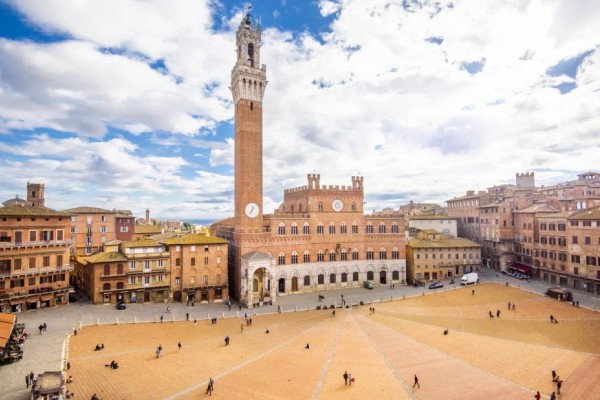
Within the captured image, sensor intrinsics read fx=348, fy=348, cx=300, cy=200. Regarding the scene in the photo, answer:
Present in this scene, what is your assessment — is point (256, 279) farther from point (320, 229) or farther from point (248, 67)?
point (248, 67)

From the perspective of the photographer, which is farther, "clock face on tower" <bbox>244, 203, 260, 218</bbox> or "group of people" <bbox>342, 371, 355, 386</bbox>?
"clock face on tower" <bbox>244, 203, 260, 218</bbox>

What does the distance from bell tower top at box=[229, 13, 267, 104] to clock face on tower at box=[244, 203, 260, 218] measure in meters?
18.6

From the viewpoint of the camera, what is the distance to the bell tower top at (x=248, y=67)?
60.1 meters

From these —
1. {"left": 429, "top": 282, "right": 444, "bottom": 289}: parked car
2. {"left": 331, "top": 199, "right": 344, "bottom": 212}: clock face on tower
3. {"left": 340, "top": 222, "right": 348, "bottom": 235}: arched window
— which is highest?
{"left": 331, "top": 199, "right": 344, "bottom": 212}: clock face on tower

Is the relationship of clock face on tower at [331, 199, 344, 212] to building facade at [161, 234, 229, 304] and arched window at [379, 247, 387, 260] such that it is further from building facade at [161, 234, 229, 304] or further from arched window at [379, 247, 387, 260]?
building facade at [161, 234, 229, 304]

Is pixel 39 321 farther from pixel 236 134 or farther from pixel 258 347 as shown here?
pixel 236 134

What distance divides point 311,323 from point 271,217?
22492mm

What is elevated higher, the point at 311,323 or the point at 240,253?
the point at 240,253

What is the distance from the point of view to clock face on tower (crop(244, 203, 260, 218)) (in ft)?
194

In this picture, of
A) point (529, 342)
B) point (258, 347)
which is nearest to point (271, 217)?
point (258, 347)

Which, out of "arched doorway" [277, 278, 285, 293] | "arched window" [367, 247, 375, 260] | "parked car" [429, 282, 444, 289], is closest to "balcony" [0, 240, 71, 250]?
"arched doorway" [277, 278, 285, 293]

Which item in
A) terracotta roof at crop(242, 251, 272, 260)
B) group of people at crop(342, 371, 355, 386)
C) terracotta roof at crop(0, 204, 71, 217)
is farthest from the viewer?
terracotta roof at crop(242, 251, 272, 260)

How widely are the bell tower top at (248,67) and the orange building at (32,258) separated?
33.8 meters

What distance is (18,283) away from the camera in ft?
146
